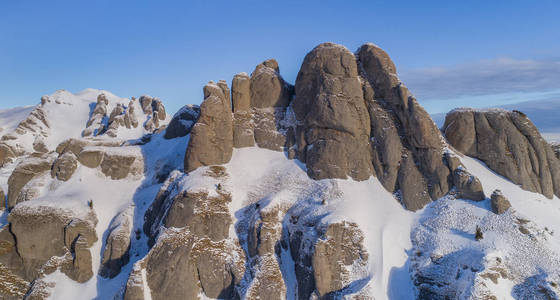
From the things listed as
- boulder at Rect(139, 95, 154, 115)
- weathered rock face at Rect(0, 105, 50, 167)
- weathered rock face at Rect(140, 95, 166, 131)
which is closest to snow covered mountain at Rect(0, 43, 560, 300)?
weathered rock face at Rect(0, 105, 50, 167)

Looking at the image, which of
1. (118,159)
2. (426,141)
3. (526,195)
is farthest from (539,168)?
(118,159)

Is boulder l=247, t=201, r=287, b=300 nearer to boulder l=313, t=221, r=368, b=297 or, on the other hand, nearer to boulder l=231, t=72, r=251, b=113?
boulder l=313, t=221, r=368, b=297

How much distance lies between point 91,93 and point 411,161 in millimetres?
108353

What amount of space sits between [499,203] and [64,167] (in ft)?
155

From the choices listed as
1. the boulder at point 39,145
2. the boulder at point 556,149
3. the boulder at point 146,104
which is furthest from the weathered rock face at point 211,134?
the boulder at point 146,104

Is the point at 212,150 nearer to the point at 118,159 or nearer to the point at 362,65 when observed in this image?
the point at 118,159

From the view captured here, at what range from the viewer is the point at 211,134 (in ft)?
126

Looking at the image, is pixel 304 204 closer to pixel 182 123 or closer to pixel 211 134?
pixel 211 134

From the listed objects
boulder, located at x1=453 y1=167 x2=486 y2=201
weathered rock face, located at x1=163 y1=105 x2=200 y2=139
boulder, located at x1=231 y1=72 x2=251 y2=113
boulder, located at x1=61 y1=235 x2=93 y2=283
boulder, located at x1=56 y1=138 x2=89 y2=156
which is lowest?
boulder, located at x1=61 y1=235 x2=93 y2=283

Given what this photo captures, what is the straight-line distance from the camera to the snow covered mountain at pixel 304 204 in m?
27.7

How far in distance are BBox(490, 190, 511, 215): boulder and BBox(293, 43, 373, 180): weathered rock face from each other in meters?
11.5

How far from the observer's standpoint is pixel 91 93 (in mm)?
110875

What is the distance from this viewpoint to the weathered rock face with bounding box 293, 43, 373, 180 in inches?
1423

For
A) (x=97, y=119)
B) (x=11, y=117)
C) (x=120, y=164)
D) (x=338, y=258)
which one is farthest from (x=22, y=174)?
(x=11, y=117)
